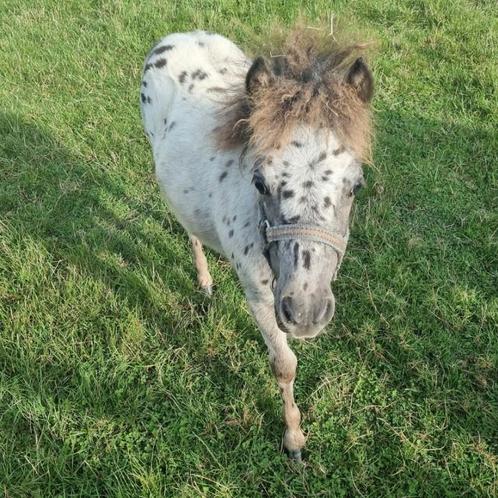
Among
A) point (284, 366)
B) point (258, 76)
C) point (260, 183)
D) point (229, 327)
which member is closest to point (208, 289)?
point (229, 327)

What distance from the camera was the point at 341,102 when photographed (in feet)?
6.63

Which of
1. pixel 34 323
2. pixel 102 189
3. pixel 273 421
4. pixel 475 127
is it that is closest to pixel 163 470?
pixel 273 421

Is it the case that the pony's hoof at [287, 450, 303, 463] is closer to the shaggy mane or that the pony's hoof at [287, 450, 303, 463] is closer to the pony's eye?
the pony's eye

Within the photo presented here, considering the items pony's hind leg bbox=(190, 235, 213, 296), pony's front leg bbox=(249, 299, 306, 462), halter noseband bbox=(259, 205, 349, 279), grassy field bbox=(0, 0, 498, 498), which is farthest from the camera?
pony's hind leg bbox=(190, 235, 213, 296)

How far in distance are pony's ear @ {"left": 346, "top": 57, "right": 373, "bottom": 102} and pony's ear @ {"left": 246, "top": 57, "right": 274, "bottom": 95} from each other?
13.0 inches

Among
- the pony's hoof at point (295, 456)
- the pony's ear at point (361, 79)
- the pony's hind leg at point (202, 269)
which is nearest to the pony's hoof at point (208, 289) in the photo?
the pony's hind leg at point (202, 269)

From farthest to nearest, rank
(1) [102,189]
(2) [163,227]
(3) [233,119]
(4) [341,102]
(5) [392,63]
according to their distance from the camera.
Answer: (5) [392,63] < (1) [102,189] < (2) [163,227] < (3) [233,119] < (4) [341,102]

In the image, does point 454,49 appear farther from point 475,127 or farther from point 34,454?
point 34,454

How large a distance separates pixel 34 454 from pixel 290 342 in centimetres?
170

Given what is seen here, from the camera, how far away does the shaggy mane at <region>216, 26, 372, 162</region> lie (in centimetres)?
200

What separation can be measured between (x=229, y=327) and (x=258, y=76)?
1.90m

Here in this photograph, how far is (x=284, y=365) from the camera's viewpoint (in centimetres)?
268

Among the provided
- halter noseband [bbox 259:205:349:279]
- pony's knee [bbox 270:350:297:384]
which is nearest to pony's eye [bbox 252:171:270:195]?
halter noseband [bbox 259:205:349:279]

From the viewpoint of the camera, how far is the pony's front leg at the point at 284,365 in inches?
103
